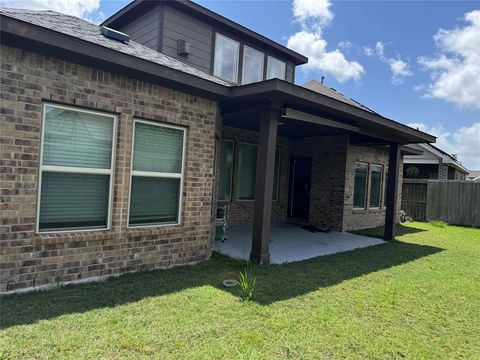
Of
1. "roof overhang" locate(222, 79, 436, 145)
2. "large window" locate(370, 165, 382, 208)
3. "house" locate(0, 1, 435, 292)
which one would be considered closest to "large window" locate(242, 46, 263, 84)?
"house" locate(0, 1, 435, 292)

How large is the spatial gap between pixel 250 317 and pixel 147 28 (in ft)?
24.1

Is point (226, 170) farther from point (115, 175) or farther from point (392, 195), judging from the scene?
point (115, 175)

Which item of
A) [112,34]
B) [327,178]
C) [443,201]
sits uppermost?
[112,34]

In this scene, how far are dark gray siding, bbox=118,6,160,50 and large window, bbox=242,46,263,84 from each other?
2555 mm

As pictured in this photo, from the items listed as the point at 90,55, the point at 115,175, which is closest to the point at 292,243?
the point at 115,175

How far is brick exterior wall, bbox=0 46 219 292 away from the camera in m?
3.78

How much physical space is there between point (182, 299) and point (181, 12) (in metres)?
6.76

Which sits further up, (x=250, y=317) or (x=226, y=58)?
(x=226, y=58)

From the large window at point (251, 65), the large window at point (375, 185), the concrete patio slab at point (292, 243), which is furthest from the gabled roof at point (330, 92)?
the concrete patio slab at point (292, 243)

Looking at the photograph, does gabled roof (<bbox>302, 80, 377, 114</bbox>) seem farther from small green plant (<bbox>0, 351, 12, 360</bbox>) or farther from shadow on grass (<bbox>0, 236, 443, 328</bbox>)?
small green plant (<bbox>0, 351, 12, 360</bbox>)

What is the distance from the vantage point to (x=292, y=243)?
7938 mm

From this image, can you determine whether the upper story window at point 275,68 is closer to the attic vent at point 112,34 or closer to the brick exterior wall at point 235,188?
the brick exterior wall at point 235,188

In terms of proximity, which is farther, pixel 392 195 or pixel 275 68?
pixel 275 68

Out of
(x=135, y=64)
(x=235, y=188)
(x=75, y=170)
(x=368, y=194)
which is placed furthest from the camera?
(x=368, y=194)
